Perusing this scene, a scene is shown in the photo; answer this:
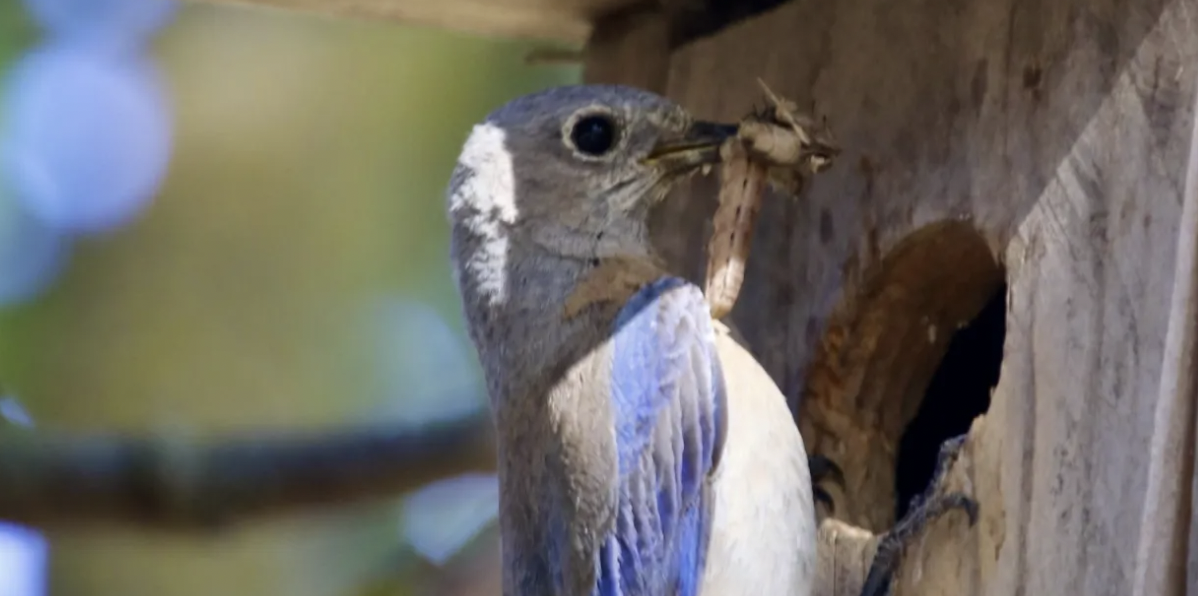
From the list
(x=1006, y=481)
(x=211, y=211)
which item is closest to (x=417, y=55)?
(x=211, y=211)

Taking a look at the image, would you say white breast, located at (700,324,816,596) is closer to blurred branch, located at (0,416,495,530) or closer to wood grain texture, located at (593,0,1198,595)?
wood grain texture, located at (593,0,1198,595)

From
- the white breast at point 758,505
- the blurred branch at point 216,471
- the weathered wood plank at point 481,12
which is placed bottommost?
the blurred branch at point 216,471

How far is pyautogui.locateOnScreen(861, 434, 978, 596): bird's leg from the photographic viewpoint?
106cm

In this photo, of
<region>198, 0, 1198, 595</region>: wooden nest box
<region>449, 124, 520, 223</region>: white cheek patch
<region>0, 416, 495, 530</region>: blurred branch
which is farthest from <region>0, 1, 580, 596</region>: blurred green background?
<region>449, 124, 520, 223</region>: white cheek patch

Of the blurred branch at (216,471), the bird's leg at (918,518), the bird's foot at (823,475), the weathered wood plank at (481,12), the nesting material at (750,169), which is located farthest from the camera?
the blurred branch at (216,471)

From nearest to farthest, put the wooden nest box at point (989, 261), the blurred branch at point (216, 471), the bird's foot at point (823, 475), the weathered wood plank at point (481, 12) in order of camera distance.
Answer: the wooden nest box at point (989, 261), the bird's foot at point (823, 475), the weathered wood plank at point (481, 12), the blurred branch at point (216, 471)

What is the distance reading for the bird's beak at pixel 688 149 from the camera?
121 centimetres

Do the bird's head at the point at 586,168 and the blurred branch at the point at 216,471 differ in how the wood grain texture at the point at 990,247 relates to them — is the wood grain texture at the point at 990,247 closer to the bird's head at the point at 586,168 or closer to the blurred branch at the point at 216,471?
the bird's head at the point at 586,168

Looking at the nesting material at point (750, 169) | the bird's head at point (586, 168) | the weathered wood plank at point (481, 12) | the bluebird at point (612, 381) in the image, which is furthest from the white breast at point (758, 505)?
the weathered wood plank at point (481, 12)

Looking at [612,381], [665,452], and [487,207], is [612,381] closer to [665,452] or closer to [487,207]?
[665,452]

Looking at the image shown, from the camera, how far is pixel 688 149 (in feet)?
3.97

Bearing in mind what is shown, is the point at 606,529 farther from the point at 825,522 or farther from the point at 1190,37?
the point at 1190,37

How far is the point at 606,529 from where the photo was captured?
109 centimetres

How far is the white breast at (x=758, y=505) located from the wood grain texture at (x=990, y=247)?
4.1 inches
